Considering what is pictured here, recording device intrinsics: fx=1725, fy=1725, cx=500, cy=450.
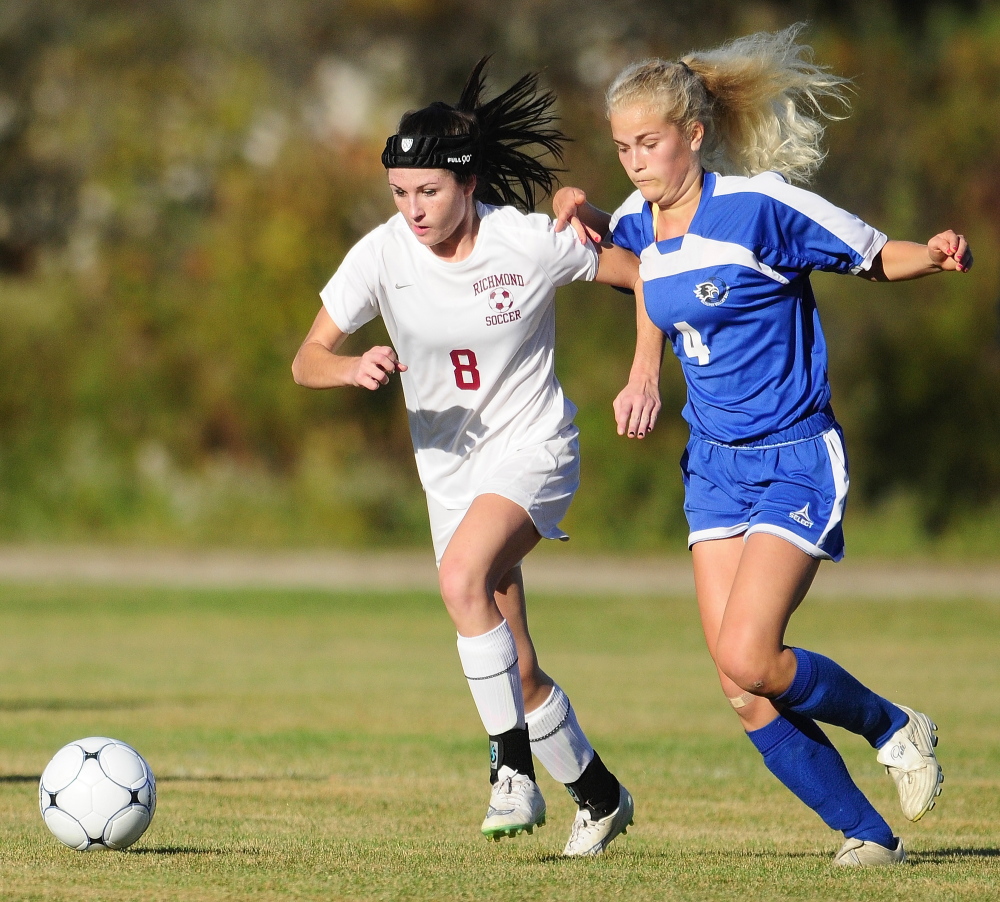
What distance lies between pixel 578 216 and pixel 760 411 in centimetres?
99

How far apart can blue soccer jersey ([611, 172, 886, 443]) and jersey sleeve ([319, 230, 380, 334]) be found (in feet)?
3.15

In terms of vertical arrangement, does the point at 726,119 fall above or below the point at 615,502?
above

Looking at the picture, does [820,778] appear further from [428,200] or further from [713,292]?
[428,200]

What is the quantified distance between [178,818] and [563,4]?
85.4ft

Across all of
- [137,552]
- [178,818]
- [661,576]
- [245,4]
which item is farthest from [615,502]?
[178,818]

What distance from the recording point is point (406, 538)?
23922 millimetres

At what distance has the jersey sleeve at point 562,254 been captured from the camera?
225 inches

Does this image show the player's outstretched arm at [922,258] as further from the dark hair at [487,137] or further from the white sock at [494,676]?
the white sock at [494,676]

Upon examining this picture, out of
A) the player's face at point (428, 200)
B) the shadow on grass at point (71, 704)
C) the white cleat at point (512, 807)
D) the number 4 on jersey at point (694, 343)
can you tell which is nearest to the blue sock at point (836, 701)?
the white cleat at point (512, 807)

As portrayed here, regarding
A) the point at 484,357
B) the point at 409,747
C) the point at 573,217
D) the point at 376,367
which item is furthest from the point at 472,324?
the point at 409,747

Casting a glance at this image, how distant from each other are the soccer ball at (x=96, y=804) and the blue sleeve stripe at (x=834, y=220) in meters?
2.69

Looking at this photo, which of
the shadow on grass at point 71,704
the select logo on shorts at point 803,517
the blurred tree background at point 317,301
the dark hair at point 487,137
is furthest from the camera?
the blurred tree background at point 317,301

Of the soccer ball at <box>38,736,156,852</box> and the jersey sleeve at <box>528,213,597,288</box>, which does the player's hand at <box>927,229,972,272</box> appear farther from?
the soccer ball at <box>38,736,156,852</box>

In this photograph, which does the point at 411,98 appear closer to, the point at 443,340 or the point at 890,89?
the point at 890,89
